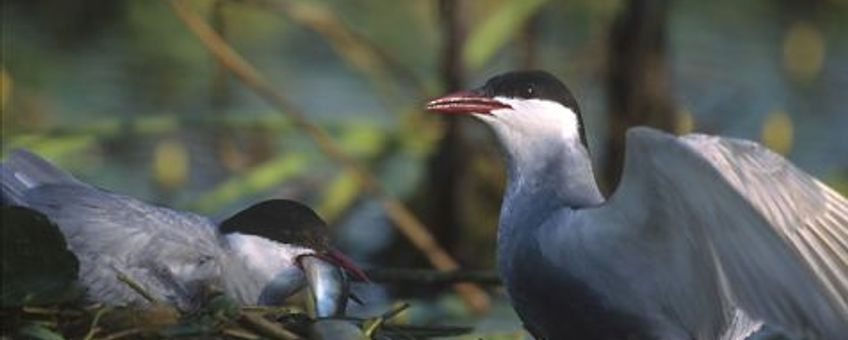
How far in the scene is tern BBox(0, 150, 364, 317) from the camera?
6625 millimetres

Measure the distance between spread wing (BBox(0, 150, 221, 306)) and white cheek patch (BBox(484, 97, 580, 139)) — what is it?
26.2 inches

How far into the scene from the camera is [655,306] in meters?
6.24

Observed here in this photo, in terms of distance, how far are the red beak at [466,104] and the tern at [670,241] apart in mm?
12

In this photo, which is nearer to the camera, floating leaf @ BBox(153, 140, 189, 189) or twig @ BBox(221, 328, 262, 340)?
twig @ BBox(221, 328, 262, 340)

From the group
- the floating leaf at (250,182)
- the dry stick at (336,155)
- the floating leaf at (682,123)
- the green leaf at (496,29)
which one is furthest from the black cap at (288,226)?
the green leaf at (496,29)

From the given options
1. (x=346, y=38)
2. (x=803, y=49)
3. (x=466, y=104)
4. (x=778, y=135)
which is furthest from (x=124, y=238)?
(x=803, y=49)

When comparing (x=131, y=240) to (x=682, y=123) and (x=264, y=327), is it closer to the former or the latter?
(x=264, y=327)

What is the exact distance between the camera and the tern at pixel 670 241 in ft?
19.4

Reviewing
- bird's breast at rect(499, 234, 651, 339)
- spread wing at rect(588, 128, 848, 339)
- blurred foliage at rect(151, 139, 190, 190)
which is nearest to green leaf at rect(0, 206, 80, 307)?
bird's breast at rect(499, 234, 651, 339)

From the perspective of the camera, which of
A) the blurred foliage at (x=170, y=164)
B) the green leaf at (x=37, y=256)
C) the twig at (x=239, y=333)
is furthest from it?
the blurred foliage at (x=170, y=164)

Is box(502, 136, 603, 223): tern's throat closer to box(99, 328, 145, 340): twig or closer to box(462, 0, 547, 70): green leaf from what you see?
Answer: box(99, 328, 145, 340): twig

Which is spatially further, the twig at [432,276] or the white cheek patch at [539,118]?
the twig at [432,276]

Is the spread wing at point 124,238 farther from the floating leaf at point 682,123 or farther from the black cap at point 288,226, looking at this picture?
the floating leaf at point 682,123

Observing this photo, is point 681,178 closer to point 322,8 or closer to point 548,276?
point 548,276
